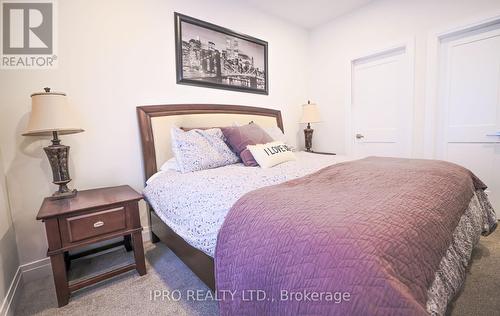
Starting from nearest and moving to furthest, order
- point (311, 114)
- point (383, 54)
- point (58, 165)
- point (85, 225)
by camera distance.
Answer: point (85, 225)
point (58, 165)
point (383, 54)
point (311, 114)

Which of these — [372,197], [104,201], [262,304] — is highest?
[372,197]

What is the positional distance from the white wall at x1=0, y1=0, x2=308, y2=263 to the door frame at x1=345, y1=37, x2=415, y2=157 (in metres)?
2.02

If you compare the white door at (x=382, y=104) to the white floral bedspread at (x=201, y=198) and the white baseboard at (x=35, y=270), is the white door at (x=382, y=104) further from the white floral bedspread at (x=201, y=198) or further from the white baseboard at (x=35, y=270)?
the white baseboard at (x=35, y=270)

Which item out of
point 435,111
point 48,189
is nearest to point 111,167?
point 48,189

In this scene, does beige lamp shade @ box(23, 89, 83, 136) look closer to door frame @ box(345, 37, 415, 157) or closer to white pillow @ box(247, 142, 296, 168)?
white pillow @ box(247, 142, 296, 168)

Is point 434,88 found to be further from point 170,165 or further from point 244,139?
point 170,165

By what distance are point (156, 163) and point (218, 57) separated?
1.42 meters

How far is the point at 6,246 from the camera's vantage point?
1.44 m

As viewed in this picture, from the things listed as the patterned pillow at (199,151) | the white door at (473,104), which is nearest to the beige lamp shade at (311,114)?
the white door at (473,104)

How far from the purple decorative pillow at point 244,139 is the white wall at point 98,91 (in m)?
0.65

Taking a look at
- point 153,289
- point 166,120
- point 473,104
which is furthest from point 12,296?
point 473,104

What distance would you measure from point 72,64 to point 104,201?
1123 millimetres

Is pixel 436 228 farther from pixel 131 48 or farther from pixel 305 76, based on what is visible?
pixel 305 76

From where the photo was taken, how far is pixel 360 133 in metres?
3.37
